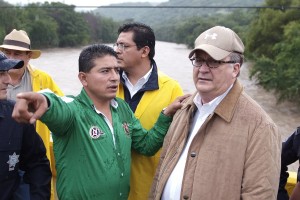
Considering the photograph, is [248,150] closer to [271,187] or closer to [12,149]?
[271,187]

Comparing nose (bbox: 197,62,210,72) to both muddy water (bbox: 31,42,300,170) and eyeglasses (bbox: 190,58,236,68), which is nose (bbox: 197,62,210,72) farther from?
muddy water (bbox: 31,42,300,170)

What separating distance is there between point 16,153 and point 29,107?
1.16ft

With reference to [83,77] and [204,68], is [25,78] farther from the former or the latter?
[204,68]

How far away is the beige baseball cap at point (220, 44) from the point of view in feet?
5.48

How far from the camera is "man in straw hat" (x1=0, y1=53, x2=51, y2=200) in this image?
1.75 metres

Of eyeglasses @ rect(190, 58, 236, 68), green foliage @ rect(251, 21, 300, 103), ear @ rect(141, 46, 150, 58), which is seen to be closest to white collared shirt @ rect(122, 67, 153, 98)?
ear @ rect(141, 46, 150, 58)

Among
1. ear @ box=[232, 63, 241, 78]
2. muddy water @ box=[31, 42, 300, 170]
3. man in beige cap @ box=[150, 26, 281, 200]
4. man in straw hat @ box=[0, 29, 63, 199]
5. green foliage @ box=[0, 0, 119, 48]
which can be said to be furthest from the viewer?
green foliage @ box=[0, 0, 119, 48]

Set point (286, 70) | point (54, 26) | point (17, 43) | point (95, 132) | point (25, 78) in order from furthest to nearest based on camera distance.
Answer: point (54, 26) → point (286, 70) → point (17, 43) → point (25, 78) → point (95, 132)

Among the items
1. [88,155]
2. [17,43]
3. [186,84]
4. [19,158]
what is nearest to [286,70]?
[186,84]

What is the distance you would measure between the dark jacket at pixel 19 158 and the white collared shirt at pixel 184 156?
571 millimetres

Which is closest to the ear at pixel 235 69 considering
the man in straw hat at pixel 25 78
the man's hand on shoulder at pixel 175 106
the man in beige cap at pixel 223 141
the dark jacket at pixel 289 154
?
the man in beige cap at pixel 223 141

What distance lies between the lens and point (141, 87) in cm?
242

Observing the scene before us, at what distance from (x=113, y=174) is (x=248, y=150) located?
652mm

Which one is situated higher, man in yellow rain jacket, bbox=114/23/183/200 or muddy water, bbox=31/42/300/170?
man in yellow rain jacket, bbox=114/23/183/200
